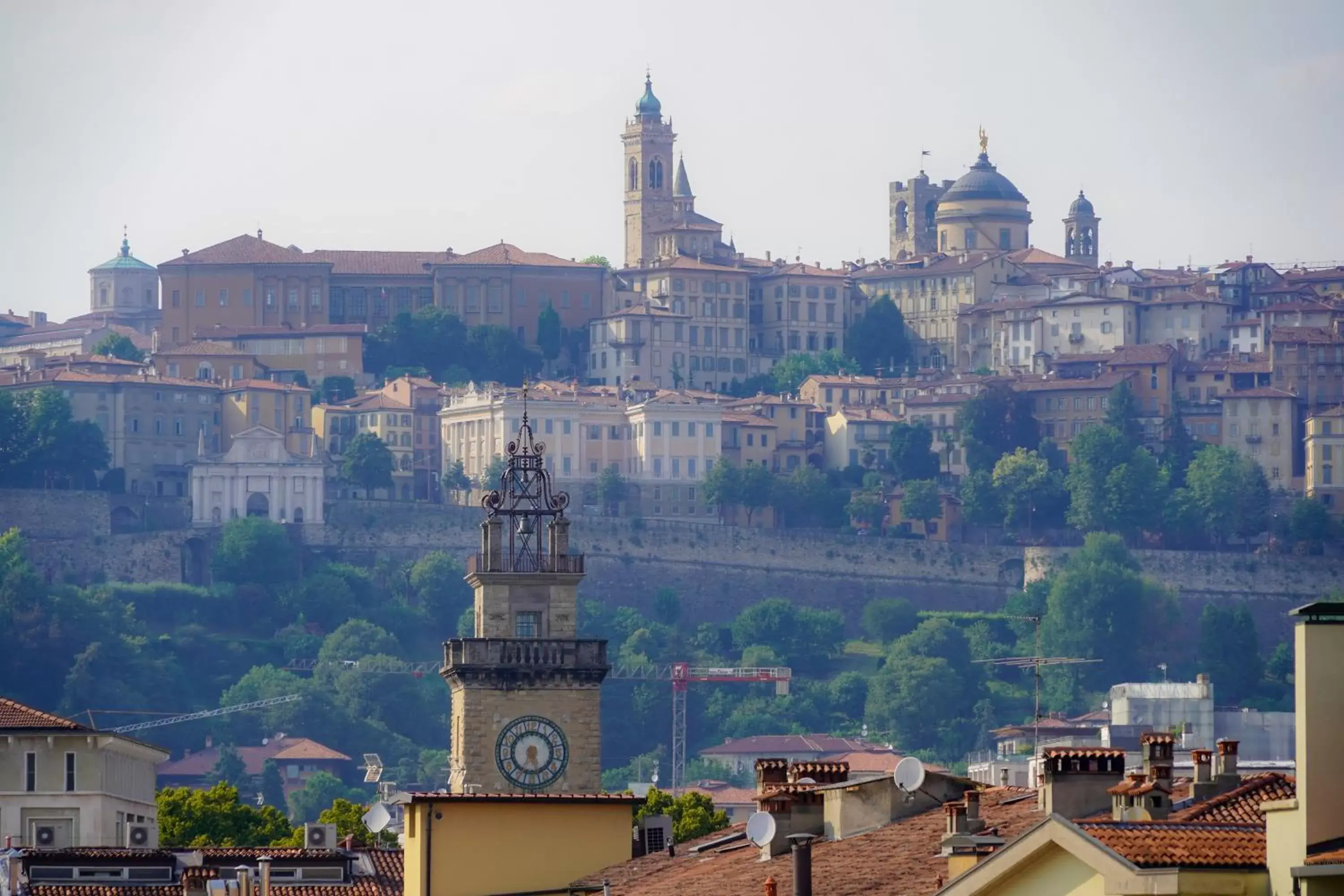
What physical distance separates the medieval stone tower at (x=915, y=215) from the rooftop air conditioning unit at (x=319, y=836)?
156 meters

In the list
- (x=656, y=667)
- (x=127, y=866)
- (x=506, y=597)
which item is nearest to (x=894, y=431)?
(x=656, y=667)

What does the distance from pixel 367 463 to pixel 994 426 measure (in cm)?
2671

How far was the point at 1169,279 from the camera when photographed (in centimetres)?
17400

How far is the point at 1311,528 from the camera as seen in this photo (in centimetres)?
14500

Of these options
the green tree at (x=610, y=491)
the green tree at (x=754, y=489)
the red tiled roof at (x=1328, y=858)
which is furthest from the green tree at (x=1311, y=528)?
the red tiled roof at (x=1328, y=858)

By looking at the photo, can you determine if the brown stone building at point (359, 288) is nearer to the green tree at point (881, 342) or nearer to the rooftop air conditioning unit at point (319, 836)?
the green tree at point (881, 342)

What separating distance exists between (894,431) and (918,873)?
140353 millimetres

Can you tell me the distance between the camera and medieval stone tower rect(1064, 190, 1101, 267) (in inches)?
7451

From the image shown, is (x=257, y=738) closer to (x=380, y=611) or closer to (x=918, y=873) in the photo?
(x=380, y=611)

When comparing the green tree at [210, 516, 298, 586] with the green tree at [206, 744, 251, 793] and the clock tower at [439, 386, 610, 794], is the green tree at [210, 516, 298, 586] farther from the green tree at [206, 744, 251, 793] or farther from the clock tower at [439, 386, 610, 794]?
the clock tower at [439, 386, 610, 794]

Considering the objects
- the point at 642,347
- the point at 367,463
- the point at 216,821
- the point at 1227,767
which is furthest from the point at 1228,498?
the point at 1227,767

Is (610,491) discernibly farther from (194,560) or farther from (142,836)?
(142,836)

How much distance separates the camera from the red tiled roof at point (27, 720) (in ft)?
127

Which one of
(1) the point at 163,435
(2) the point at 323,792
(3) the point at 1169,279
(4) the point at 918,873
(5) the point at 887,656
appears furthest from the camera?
(3) the point at 1169,279
